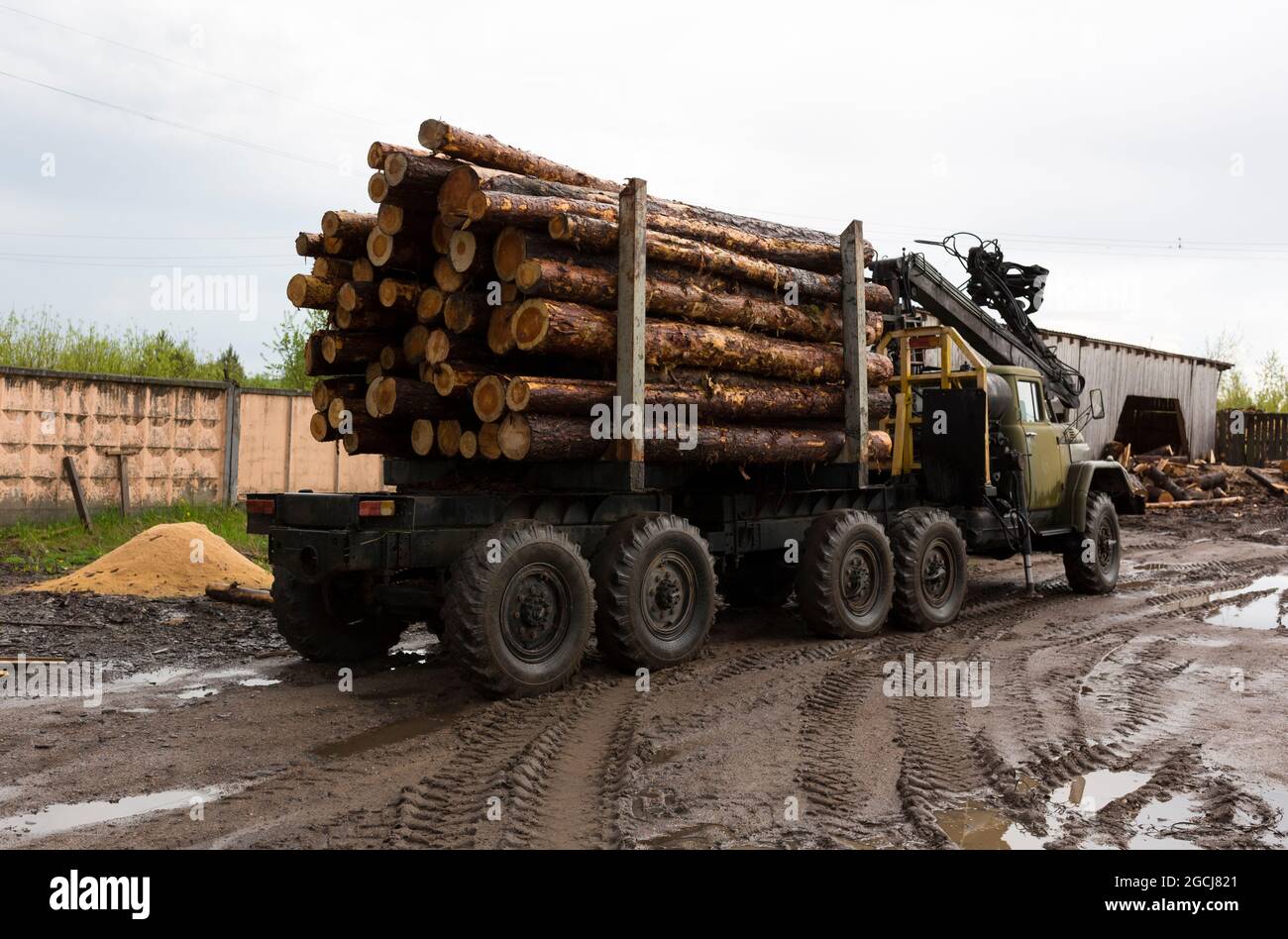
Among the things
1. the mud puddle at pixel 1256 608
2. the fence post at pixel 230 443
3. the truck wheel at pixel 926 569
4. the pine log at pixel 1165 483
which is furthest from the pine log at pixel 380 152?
the pine log at pixel 1165 483

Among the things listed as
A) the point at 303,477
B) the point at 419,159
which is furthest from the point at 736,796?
the point at 303,477

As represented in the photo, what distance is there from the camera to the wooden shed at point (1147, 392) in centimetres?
2881

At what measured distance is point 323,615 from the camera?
7984mm

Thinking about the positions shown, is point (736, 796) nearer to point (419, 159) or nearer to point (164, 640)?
point (419, 159)

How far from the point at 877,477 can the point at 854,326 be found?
211 centimetres

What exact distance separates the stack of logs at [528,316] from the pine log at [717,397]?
0.06 feet

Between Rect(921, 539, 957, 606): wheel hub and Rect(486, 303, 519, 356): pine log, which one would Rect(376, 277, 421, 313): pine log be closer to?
Rect(486, 303, 519, 356): pine log

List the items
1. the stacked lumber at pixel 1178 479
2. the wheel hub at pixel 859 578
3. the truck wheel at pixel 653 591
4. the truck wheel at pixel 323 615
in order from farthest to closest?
1. the stacked lumber at pixel 1178 479
2. the wheel hub at pixel 859 578
3. the truck wheel at pixel 323 615
4. the truck wheel at pixel 653 591

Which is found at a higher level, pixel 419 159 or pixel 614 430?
pixel 419 159

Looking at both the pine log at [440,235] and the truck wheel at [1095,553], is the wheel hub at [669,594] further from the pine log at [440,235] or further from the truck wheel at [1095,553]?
the truck wheel at [1095,553]

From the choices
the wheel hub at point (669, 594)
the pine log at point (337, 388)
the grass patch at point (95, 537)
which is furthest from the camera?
the grass patch at point (95, 537)

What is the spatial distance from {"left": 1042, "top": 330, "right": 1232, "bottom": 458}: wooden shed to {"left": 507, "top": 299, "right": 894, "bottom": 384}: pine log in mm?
19644

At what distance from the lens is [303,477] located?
1817cm

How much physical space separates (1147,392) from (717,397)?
2750 cm
